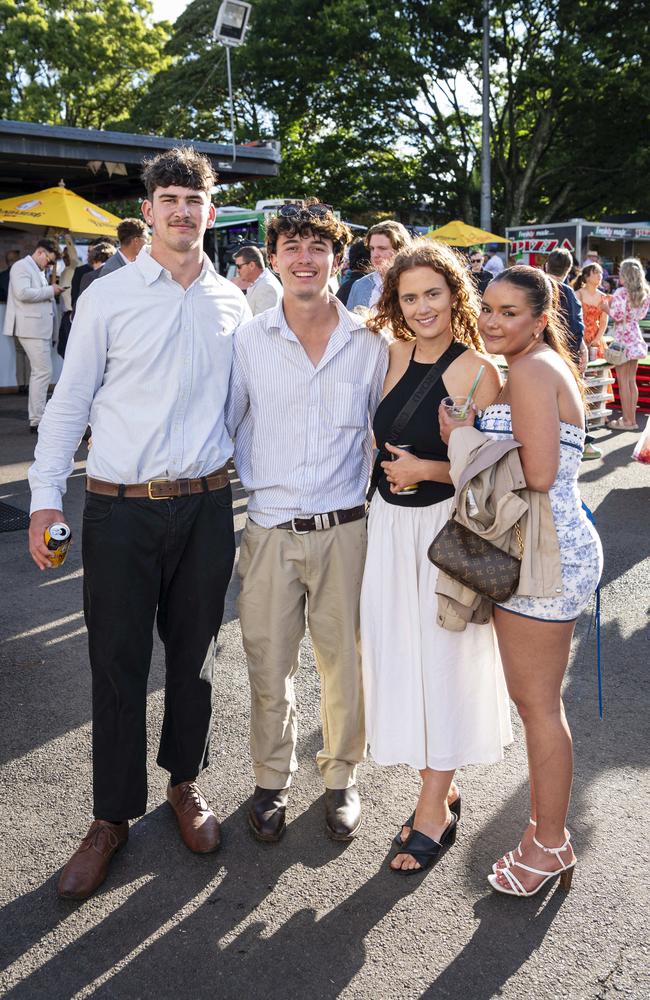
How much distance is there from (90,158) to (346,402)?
11120mm

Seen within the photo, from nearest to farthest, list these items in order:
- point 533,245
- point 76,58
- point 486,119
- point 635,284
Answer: point 635,284 → point 533,245 → point 486,119 → point 76,58

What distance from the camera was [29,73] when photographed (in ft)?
96.9

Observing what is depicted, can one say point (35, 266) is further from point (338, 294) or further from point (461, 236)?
point (461, 236)

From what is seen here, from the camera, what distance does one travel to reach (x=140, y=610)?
9.68ft

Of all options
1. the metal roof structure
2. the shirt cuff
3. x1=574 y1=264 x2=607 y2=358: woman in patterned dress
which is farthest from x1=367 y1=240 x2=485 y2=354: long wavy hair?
the metal roof structure

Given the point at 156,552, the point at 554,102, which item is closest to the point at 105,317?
the point at 156,552

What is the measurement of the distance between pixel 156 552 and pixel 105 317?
2.53 ft

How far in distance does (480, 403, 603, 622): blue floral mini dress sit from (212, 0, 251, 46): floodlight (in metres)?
14.9

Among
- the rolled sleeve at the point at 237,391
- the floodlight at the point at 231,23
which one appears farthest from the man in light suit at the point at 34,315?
the rolled sleeve at the point at 237,391

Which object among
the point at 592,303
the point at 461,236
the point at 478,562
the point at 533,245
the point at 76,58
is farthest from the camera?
the point at 76,58

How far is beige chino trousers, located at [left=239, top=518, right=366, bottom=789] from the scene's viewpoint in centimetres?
309

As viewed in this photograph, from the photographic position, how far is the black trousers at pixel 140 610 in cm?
288

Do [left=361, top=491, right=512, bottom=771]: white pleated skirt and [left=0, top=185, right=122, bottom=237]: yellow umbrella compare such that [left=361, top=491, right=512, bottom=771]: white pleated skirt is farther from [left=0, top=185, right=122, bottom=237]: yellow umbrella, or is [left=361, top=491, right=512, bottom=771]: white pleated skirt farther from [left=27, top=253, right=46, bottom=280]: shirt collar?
[left=0, top=185, right=122, bottom=237]: yellow umbrella

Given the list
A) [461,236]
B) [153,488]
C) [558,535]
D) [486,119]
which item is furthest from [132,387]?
[486,119]
